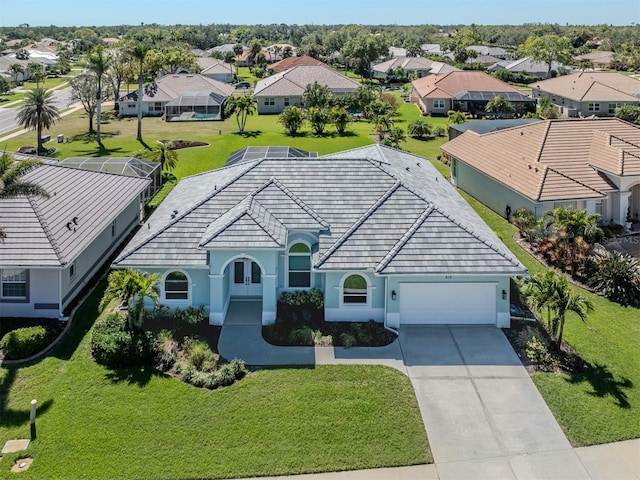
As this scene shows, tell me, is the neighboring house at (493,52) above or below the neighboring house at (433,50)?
below

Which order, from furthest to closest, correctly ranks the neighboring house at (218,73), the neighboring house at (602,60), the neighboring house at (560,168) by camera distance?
the neighboring house at (602,60) < the neighboring house at (218,73) < the neighboring house at (560,168)

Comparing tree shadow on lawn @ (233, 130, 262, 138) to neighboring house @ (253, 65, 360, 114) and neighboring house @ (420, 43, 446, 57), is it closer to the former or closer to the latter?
neighboring house @ (253, 65, 360, 114)

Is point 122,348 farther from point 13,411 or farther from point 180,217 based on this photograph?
point 180,217

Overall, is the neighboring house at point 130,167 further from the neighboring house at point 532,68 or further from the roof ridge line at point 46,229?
the neighboring house at point 532,68

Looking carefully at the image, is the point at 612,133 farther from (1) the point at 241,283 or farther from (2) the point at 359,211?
(1) the point at 241,283

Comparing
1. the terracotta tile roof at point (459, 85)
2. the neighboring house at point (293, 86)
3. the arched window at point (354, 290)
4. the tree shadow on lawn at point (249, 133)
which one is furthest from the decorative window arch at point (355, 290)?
the neighboring house at point (293, 86)

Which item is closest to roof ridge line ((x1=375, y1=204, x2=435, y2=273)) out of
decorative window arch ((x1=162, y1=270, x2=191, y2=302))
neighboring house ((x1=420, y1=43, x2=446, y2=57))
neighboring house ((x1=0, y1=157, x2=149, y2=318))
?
decorative window arch ((x1=162, y1=270, x2=191, y2=302))

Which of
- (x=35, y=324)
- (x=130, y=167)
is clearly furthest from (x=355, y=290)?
(x=130, y=167)
